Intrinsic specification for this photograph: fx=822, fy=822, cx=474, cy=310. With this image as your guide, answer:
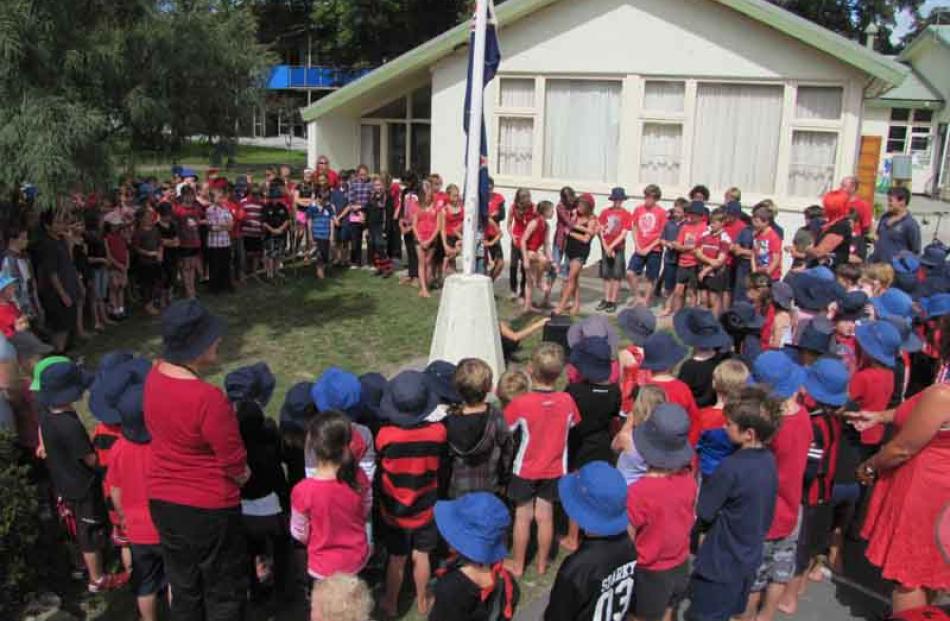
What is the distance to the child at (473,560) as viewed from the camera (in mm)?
3293

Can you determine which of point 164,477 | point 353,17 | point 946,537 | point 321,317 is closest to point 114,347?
point 321,317

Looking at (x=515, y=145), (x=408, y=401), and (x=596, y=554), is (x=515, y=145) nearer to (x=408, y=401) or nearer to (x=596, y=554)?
(x=408, y=401)

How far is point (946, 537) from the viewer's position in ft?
9.05

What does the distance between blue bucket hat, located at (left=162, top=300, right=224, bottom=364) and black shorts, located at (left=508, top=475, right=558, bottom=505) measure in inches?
82.5

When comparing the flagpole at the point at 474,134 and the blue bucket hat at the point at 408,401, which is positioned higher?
the flagpole at the point at 474,134

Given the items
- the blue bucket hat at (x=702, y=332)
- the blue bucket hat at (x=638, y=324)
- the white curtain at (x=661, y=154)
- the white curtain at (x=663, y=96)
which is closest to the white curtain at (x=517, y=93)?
the white curtain at (x=663, y=96)

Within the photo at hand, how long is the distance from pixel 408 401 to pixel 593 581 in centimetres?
138

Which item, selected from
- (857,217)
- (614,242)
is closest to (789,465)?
(614,242)

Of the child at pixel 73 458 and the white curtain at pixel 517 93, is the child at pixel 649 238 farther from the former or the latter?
the child at pixel 73 458

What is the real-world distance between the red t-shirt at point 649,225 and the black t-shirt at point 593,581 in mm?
8375

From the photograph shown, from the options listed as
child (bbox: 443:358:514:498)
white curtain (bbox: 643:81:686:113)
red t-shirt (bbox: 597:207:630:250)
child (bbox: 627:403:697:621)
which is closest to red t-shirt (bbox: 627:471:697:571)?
child (bbox: 627:403:697:621)

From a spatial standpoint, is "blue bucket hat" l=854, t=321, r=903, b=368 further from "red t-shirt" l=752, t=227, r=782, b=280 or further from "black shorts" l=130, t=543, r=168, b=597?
"red t-shirt" l=752, t=227, r=782, b=280

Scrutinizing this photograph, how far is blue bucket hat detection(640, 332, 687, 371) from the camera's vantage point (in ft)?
16.1

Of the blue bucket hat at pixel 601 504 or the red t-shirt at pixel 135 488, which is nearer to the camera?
the blue bucket hat at pixel 601 504
